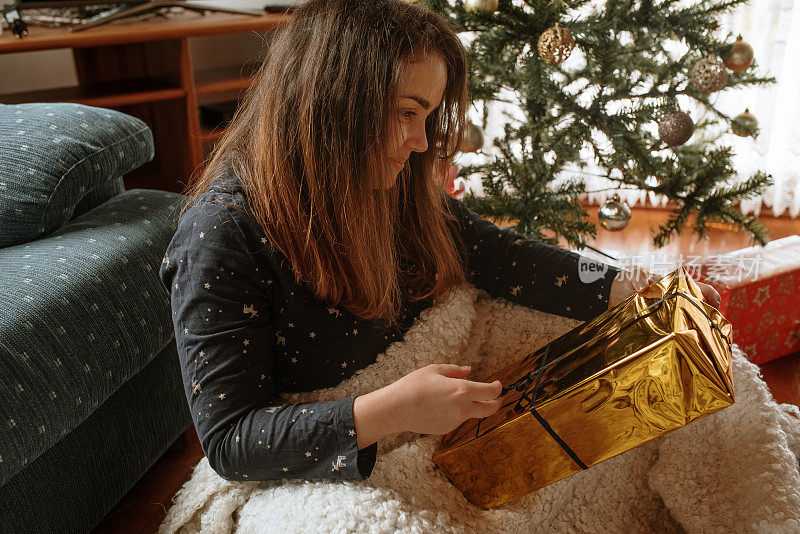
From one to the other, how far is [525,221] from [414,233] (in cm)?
54

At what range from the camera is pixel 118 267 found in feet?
3.00

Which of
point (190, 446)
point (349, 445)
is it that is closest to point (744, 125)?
point (349, 445)

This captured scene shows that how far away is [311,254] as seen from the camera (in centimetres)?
72

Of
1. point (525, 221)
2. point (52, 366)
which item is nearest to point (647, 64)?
point (525, 221)

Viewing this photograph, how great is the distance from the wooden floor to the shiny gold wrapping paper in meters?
0.47

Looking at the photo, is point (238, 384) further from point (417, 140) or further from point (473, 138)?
point (473, 138)

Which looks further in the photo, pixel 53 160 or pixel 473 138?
pixel 473 138

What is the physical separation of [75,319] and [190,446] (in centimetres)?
50

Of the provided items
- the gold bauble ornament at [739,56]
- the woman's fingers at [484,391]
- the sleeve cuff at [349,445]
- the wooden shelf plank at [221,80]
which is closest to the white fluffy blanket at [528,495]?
the sleeve cuff at [349,445]

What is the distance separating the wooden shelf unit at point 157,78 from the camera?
5.58ft

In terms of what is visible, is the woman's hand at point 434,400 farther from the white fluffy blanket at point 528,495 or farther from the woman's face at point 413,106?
the woman's face at point 413,106

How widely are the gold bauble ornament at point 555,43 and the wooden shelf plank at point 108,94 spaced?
1103 mm

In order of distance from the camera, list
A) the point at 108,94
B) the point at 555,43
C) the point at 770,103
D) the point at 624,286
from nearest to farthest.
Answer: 1. the point at 624,286
2. the point at 555,43
3. the point at 108,94
4. the point at 770,103

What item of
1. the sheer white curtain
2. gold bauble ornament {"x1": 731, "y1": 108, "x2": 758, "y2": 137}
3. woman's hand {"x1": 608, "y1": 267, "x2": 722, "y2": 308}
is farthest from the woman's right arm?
the sheer white curtain
